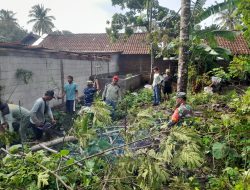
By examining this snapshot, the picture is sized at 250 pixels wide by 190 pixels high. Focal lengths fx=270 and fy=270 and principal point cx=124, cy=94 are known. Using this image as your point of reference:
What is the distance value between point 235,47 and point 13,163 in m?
20.4

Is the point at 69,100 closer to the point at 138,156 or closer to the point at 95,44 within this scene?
the point at 138,156

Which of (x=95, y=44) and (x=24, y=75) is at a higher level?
(x=95, y=44)

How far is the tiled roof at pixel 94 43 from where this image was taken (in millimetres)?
24062

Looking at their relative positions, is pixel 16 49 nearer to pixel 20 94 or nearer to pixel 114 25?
pixel 20 94

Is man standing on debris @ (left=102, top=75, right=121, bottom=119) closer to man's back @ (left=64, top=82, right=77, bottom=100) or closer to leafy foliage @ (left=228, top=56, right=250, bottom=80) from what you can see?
man's back @ (left=64, top=82, right=77, bottom=100)

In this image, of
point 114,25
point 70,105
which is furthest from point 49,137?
point 114,25

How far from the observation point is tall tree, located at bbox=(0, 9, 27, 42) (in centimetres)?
4474

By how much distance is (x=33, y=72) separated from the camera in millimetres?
9547

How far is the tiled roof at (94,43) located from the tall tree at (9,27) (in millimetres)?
21210

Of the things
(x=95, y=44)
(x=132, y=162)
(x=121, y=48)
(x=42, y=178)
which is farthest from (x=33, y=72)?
(x=95, y=44)

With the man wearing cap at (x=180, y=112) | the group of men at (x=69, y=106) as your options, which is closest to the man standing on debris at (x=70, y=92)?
the group of men at (x=69, y=106)

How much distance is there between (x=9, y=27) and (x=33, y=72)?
4124 centimetres

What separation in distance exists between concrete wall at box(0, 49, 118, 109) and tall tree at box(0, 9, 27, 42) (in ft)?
120

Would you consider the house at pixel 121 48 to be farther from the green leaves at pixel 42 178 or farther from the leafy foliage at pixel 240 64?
the green leaves at pixel 42 178
